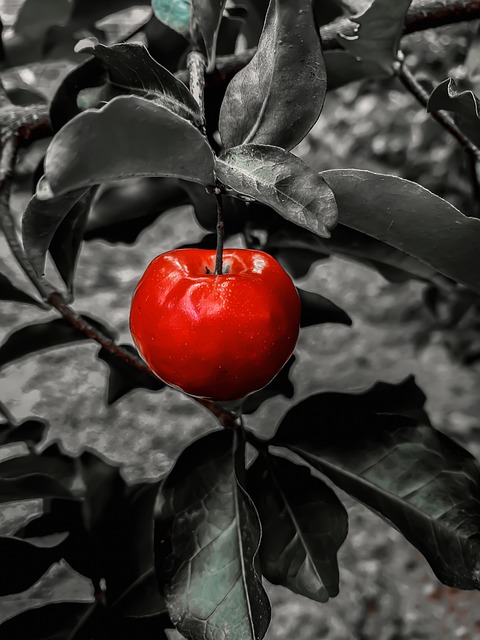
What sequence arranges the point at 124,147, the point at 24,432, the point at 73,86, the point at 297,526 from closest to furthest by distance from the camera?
the point at 124,147
the point at 73,86
the point at 297,526
the point at 24,432

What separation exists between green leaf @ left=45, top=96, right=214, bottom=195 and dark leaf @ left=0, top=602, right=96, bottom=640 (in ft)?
1.45

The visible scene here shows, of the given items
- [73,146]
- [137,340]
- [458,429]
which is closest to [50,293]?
[137,340]

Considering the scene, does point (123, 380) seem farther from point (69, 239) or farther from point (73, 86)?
point (73, 86)

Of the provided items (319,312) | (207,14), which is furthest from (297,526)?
(207,14)

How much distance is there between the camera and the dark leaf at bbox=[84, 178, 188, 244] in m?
0.71

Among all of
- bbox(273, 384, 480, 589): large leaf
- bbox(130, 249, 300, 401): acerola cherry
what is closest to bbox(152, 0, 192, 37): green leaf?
bbox(130, 249, 300, 401): acerola cherry

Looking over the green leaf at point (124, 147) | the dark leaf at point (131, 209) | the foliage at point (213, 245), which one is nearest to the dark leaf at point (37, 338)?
the foliage at point (213, 245)

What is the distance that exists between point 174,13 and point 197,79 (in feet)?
0.45

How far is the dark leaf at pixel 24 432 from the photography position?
0.69m

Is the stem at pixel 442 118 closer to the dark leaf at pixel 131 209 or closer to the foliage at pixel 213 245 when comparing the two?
the foliage at pixel 213 245

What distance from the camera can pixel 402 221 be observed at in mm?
436

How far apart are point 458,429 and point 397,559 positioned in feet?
0.90

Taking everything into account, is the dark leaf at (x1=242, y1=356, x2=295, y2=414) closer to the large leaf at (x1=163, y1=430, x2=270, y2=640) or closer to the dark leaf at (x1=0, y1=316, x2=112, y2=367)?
the large leaf at (x1=163, y1=430, x2=270, y2=640)

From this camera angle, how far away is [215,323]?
0.41 m
